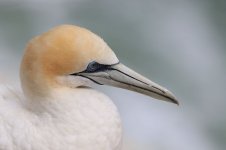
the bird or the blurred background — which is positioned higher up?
the blurred background

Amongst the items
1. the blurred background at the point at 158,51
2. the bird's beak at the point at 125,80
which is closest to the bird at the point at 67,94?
the bird's beak at the point at 125,80

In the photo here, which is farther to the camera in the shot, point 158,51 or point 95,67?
point 158,51

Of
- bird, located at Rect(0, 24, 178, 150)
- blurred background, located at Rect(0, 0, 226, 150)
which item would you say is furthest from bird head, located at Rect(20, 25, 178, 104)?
blurred background, located at Rect(0, 0, 226, 150)

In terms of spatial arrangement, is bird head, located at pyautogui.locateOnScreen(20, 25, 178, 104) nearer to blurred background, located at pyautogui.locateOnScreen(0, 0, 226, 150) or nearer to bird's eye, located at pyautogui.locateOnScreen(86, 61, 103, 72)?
bird's eye, located at pyautogui.locateOnScreen(86, 61, 103, 72)

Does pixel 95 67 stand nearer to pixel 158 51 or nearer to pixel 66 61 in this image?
pixel 66 61

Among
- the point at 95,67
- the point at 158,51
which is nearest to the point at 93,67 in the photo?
the point at 95,67

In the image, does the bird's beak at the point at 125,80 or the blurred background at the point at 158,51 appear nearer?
the bird's beak at the point at 125,80

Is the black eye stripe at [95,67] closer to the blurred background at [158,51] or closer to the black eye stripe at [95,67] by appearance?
the black eye stripe at [95,67]
